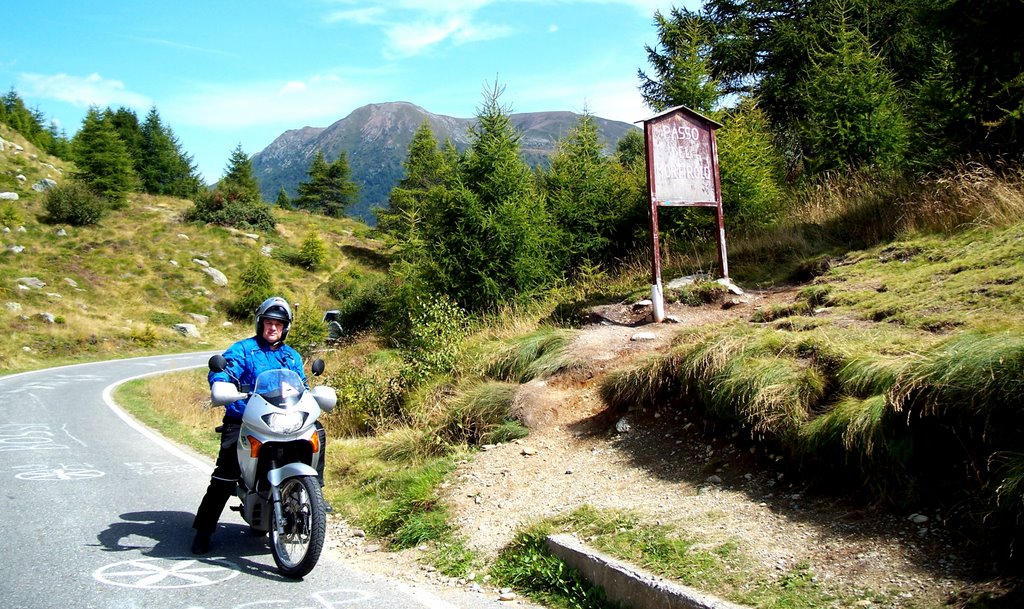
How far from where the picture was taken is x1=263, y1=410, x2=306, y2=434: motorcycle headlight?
16.2 ft

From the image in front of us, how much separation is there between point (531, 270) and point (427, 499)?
9.01 metres

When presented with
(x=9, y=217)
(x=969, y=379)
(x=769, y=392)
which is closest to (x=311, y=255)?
(x=9, y=217)

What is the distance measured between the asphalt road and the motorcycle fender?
653mm

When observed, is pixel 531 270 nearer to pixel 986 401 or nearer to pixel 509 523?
pixel 509 523

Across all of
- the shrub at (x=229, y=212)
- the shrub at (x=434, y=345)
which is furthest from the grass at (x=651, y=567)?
the shrub at (x=229, y=212)

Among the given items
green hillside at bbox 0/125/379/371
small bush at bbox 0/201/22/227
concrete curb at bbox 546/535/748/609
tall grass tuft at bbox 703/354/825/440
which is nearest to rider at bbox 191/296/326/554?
concrete curb at bbox 546/535/748/609

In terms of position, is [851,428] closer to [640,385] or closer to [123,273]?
[640,385]

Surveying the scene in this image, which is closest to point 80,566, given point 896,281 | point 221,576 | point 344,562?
point 221,576

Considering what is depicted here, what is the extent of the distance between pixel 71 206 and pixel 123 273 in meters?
7.78

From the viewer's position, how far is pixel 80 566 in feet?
16.5

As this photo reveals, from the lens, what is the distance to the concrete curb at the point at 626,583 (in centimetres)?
373

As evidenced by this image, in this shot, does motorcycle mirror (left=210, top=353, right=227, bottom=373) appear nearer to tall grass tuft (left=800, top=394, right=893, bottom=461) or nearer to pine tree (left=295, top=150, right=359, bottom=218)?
tall grass tuft (left=800, top=394, right=893, bottom=461)

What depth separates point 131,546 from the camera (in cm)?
553

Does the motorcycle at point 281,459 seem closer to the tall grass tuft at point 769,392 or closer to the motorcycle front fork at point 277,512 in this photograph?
the motorcycle front fork at point 277,512
